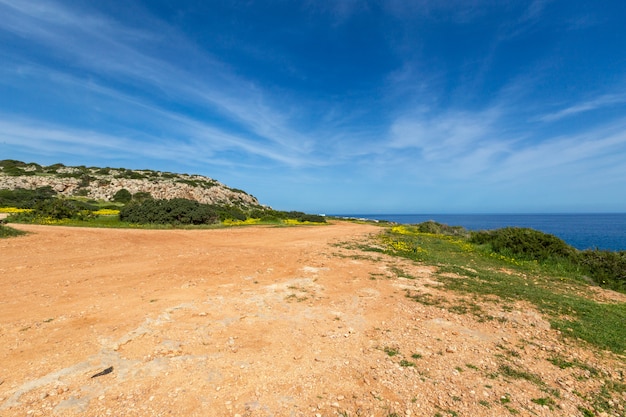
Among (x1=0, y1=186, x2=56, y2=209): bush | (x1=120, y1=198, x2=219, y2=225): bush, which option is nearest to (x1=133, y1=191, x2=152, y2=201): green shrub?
(x1=0, y1=186, x2=56, y2=209): bush

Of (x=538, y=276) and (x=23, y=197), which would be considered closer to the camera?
(x=538, y=276)

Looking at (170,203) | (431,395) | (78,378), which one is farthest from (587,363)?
(170,203)

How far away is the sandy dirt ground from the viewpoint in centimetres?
384

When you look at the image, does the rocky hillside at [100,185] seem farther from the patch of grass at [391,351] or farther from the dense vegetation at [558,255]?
the patch of grass at [391,351]

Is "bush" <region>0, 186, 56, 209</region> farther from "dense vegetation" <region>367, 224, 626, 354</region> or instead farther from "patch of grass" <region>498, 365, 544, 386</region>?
"patch of grass" <region>498, 365, 544, 386</region>

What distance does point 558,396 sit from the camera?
416cm

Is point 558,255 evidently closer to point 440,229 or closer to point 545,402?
point 545,402

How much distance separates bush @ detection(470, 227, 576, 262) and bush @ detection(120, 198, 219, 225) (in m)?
25.7

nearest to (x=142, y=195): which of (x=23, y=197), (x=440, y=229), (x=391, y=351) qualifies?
(x=23, y=197)

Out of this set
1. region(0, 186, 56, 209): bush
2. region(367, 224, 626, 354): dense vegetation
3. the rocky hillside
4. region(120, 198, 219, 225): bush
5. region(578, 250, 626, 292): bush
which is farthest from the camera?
the rocky hillside

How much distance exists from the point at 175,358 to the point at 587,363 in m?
7.34

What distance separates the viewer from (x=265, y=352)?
5133 millimetres

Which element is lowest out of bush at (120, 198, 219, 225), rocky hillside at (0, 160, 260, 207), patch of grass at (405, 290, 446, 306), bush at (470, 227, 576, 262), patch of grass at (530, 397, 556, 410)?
patch of grass at (530, 397, 556, 410)

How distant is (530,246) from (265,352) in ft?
56.7
